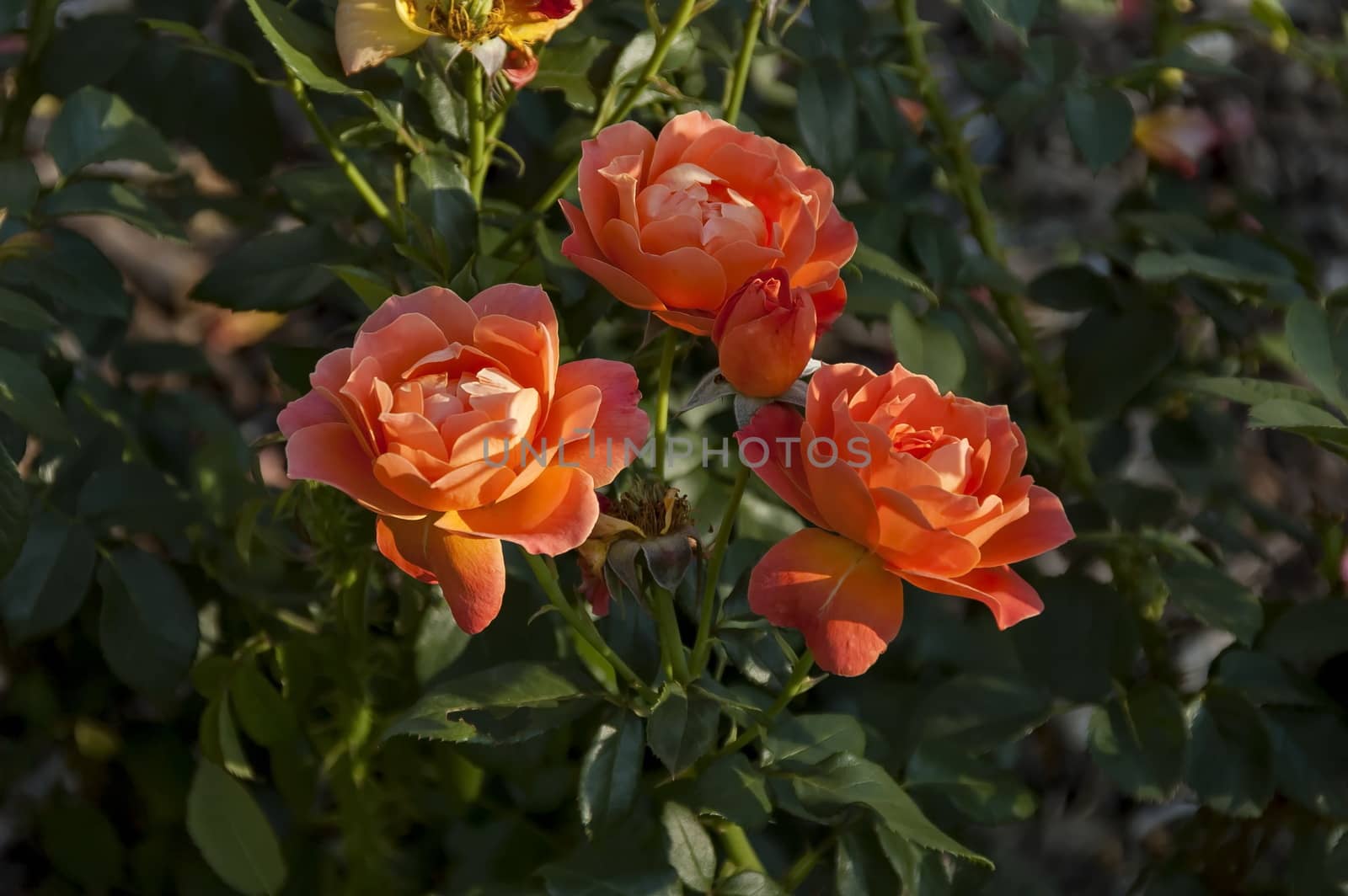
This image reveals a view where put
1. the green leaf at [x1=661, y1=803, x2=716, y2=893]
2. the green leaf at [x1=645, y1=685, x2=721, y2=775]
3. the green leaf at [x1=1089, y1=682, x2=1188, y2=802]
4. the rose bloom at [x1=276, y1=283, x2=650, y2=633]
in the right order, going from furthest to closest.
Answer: the green leaf at [x1=1089, y1=682, x2=1188, y2=802] < the green leaf at [x1=661, y1=803, x2=716, y2=893] < the green leaf at [x1=645, y1=685, x2=721, y2=775] < the rose bloom at [x1=276, y1=283, x2=650, y2=633]

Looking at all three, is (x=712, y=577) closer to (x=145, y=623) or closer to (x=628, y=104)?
(x=628, y=104)

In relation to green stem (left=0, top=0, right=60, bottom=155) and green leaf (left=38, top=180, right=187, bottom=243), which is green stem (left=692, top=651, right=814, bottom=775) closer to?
green leaf (left=38, top=180, right=187, bottom=243)

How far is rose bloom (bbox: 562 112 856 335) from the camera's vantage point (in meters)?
0.66

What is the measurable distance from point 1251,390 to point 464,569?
24.9 inches

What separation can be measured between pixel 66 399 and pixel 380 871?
1.64 ft

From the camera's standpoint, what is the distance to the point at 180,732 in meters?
1.34

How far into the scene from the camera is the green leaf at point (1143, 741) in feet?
3.01

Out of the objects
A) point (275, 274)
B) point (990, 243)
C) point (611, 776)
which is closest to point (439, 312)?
point (611, 776)

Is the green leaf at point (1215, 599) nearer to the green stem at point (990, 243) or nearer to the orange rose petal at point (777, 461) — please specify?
the green stem at point (990, 243)

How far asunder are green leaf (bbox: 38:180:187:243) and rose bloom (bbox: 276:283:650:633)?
37 centimetres

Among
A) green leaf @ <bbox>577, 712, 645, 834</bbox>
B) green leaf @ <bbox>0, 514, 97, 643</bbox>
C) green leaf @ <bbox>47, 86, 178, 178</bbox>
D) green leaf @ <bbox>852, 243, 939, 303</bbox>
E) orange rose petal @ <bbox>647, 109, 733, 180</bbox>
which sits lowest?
green leaf @ <bbox>0, 514, 97, 643</bbox>

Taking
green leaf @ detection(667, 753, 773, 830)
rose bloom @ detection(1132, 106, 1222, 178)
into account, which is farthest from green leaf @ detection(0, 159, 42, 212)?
rose bloom @ detection(1132, 106, 1222, 178)

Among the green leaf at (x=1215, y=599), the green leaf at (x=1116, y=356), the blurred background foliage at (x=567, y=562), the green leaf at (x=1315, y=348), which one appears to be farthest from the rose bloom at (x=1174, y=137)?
the green leaf at (x=1215, y=599)

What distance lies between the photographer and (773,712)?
78cm
